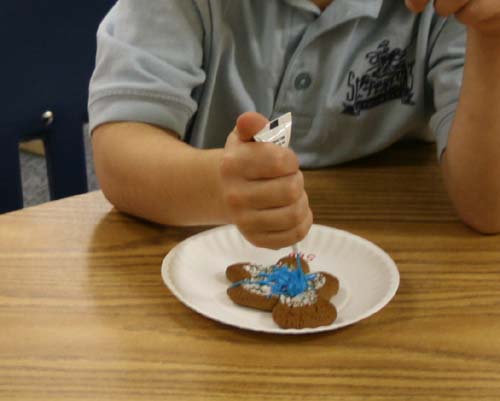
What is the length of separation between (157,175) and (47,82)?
479 millimetres

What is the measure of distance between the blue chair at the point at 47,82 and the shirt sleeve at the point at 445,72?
0.54 meters

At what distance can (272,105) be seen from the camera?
2.95 ft

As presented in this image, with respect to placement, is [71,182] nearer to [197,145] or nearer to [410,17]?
[197,145]

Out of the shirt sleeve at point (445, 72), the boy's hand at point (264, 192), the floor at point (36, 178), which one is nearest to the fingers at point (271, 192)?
the boy's hand at point (264, 192)

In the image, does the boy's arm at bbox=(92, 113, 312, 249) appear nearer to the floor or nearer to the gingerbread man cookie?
the gingerbread man cookie

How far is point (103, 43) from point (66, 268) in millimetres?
285

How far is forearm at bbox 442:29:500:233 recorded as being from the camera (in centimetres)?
73

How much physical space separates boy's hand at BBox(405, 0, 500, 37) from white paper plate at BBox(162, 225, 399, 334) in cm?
21

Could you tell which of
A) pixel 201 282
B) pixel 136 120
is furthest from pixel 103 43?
pixel 201 282

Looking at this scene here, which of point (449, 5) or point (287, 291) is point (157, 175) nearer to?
point (287, 291)

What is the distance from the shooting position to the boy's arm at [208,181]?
1.84 feet

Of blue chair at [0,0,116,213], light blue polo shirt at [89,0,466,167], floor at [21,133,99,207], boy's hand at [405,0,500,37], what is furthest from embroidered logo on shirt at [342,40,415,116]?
floor at [21,133,99,207]

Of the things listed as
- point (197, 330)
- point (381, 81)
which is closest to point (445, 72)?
point (381, 81)

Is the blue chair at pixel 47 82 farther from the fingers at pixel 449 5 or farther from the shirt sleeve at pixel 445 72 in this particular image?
the fingers at pixel 449 5
